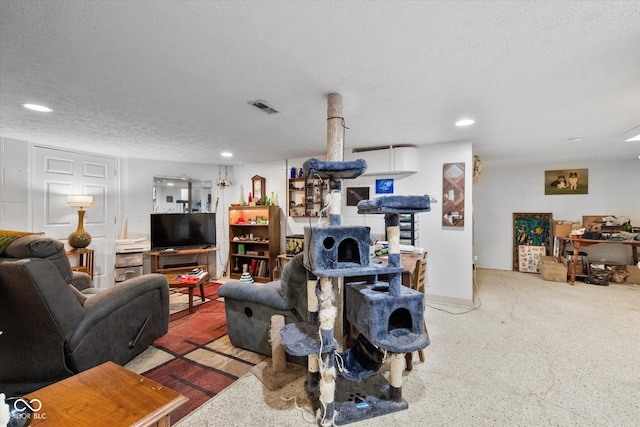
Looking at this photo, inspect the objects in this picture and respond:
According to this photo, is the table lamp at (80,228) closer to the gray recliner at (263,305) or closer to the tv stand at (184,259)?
the tv stand at (184,259)

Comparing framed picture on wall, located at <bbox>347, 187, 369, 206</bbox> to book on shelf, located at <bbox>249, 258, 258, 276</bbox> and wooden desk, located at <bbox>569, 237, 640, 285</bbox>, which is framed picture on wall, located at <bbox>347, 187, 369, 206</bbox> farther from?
wooden desk, located at <bbox>569, 237, 640, 285</bbox>

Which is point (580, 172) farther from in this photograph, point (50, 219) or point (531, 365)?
point (50, 219)

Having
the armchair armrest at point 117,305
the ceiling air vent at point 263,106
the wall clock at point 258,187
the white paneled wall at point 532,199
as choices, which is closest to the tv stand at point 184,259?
the wall clock at point 258,187

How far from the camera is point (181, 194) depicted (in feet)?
16.9

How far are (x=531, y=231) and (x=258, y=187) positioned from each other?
5.56 meters

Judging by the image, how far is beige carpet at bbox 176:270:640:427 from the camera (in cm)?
168

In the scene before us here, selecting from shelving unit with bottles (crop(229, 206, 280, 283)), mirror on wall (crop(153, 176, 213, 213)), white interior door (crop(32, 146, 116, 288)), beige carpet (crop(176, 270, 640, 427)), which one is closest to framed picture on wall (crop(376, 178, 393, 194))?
beige carpet (crop(176, 270, 640, 427))

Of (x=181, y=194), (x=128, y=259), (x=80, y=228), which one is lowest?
(x=128, y=259)

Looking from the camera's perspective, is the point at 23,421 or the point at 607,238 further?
the point at 607,238

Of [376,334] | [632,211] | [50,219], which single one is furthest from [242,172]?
[632,211]

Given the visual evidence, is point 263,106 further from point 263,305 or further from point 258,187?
point 258,187

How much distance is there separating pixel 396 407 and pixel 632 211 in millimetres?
6127

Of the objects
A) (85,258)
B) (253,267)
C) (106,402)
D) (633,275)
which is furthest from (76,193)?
(633,275)

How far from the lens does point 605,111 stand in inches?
102
